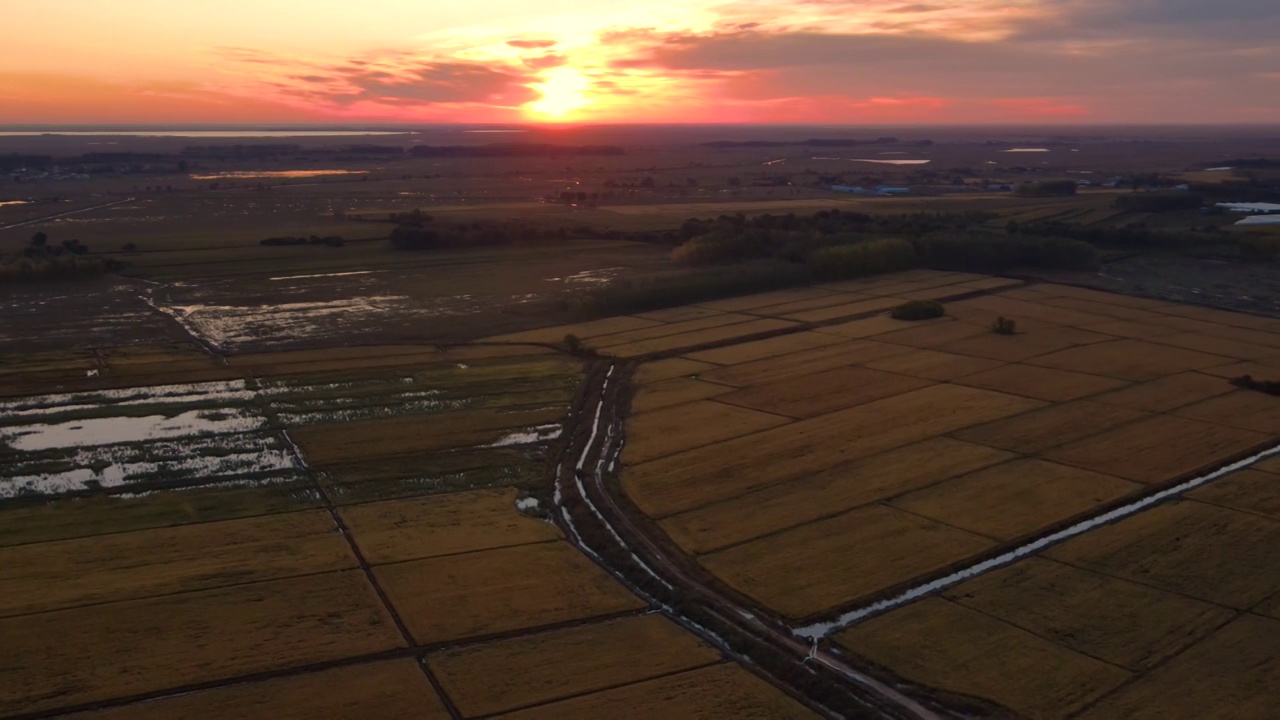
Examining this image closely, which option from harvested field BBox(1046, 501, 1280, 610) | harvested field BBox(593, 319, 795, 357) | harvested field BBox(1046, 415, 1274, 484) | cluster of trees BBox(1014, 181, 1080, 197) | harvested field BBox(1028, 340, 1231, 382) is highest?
cluster of trees BBox(1014, 181, 1080, 197)

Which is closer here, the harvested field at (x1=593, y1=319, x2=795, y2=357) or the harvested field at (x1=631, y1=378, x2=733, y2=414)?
the harvested field at (x1=631, y1=378, x2=733, y2=414)

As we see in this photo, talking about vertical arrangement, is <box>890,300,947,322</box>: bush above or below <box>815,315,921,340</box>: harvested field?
above

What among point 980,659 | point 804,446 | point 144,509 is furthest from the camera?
point 804,446

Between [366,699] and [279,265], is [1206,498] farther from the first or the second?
[279,265]

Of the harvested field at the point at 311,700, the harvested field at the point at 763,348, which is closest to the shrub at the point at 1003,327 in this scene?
the harvested field at the point at 763,348

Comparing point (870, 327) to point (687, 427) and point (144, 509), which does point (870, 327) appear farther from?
point (144, 509)

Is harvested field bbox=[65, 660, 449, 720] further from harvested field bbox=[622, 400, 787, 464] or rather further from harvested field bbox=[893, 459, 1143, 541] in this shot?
harvested field bbox=[893, 459, 1143, 541]

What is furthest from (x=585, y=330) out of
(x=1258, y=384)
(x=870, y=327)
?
(x=1258, y=384)

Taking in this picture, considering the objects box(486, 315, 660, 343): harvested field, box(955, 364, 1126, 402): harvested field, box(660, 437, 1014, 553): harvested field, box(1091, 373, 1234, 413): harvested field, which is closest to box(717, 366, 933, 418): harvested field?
box(955, 364, 1126, 402): harvested field
